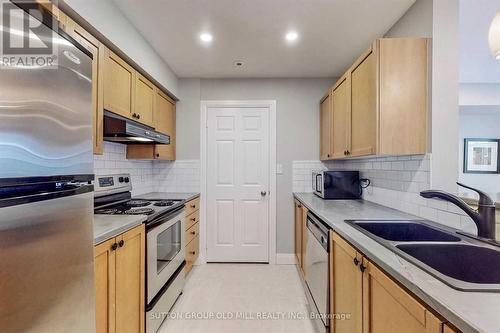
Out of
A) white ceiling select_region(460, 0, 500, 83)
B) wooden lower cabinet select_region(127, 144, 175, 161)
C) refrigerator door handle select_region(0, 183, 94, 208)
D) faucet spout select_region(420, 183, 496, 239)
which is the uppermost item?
white ceiling select_region(460, 0, 500, 83)

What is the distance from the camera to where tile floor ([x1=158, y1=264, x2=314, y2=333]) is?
6.63ft

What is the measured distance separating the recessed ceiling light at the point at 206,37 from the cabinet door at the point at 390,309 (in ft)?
Answer: 7.13

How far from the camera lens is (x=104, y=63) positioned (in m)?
1.79

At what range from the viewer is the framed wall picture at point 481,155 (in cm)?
407

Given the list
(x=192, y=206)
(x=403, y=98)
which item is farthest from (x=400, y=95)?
(x=192, y=206)

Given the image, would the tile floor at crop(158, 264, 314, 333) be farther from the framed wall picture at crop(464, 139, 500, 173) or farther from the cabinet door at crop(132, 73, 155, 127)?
the framed wall picture at crop(464, 139, 500, 173)

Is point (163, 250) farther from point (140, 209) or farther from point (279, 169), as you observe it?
point (279, 169)

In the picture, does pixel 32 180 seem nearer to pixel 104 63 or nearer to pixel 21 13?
pixel 21 13

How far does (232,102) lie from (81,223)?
267 cm

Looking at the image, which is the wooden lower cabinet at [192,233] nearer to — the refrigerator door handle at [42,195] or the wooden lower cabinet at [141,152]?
the wooden lower cabinet at [141,152]

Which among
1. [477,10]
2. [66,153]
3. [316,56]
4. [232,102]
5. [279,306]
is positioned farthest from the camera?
[232,102]

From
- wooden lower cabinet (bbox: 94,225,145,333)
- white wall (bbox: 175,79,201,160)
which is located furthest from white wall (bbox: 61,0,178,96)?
wooden lower cabinet (bbox: 94,225,145,333)

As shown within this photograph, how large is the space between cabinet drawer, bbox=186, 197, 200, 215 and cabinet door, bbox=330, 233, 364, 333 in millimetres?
1708

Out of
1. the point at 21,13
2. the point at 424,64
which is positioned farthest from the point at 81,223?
the point at 424,64
